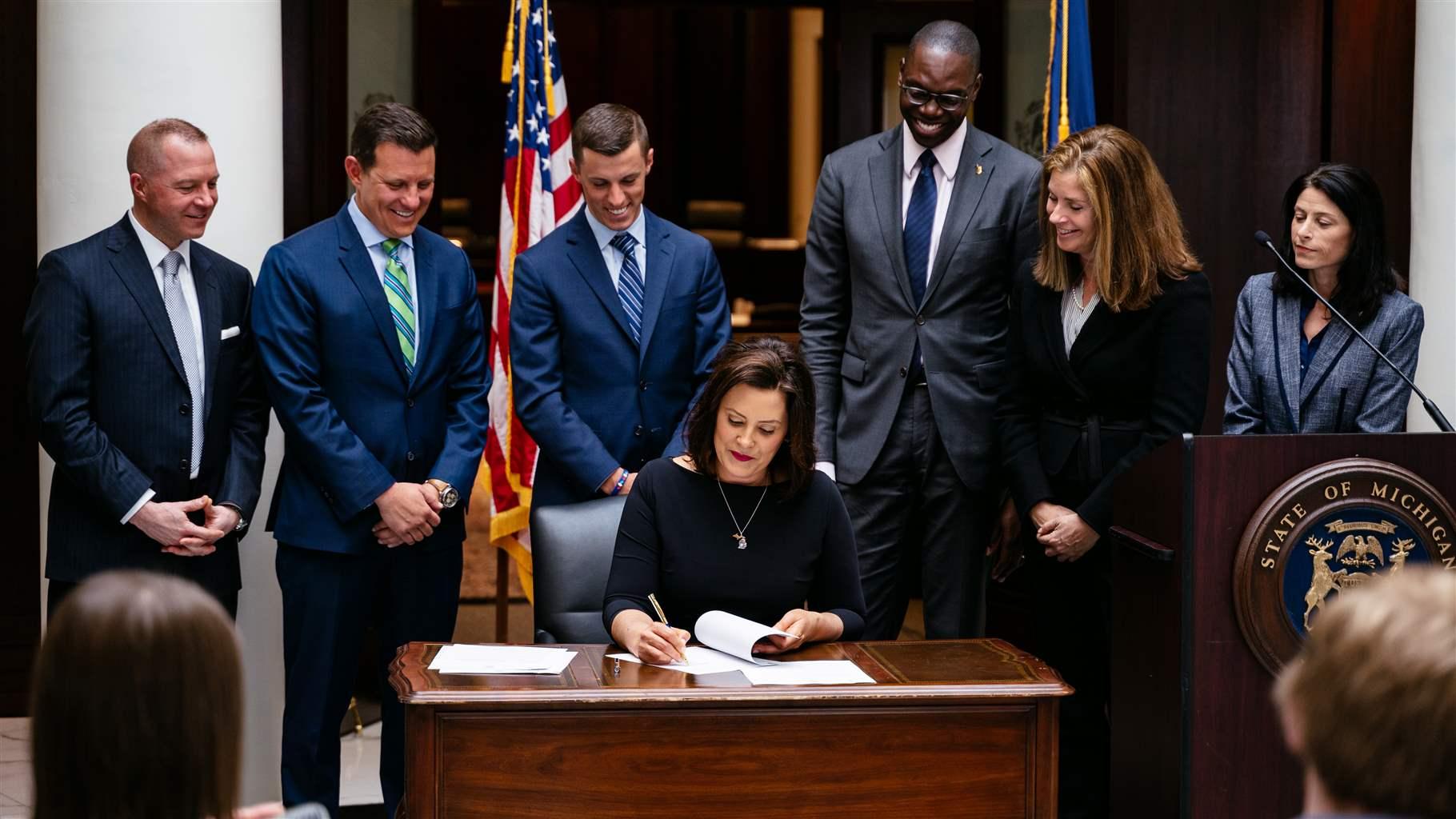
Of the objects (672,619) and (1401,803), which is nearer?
(1401,803)

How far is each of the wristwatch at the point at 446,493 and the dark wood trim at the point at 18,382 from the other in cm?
194

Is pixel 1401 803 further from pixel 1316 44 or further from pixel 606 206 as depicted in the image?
pixel 1316 44

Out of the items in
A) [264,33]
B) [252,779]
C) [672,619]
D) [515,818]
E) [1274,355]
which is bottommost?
[252,779]

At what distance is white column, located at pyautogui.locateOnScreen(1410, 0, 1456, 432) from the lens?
4.60m

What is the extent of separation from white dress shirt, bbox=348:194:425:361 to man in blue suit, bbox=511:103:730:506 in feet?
0.83

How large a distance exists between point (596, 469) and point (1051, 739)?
144 cm

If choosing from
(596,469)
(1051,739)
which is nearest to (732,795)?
(1051,739)

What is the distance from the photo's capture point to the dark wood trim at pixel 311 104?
4.71 meters

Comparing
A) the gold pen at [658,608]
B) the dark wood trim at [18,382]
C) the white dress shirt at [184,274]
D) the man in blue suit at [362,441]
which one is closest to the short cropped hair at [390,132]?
the man in blue suit at [362,441]

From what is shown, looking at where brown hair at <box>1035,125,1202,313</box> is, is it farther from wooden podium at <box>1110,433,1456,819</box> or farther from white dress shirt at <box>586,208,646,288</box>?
white dress shirt at <box>586,208,646,288</box>

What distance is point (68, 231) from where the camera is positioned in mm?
4312

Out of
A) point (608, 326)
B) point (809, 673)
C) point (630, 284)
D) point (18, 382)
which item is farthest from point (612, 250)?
point (18, 382)

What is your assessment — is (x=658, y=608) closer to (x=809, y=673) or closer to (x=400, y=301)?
(x=809, y=673)

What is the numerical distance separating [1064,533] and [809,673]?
1.01 m
